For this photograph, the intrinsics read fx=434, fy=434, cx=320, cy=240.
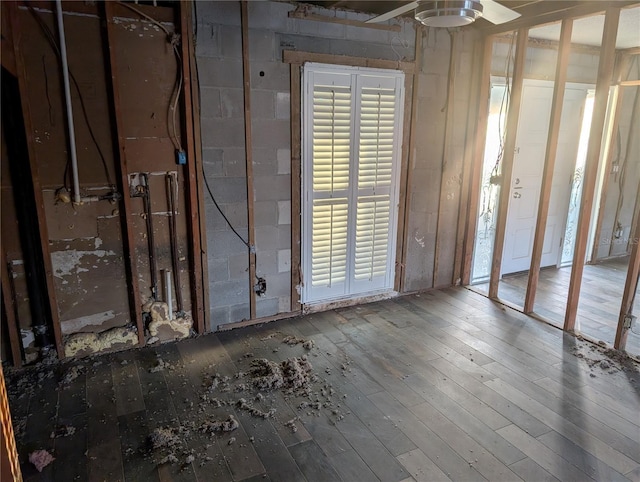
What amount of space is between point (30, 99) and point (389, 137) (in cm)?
263

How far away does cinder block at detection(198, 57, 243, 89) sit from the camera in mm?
3059

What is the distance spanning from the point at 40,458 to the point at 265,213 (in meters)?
2.09

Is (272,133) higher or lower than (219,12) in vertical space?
lower

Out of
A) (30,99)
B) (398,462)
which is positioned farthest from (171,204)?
(398,462)

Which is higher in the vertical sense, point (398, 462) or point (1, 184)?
point (1, 184)

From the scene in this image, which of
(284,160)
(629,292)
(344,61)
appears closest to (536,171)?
(629,292)

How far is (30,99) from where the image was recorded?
8.74 ft

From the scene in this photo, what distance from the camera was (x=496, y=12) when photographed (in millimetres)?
2482

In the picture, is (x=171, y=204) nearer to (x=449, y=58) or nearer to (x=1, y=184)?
(x=1, y=184)

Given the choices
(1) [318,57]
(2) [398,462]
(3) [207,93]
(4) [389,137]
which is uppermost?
(1) [318,57]

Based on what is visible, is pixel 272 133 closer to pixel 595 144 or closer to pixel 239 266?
pixel 239 266

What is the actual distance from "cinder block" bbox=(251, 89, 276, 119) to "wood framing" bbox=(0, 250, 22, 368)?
1932 millimetres

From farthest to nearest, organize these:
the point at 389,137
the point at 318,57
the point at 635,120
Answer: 1. the point at 635,120
2. the point at 389,137
3. the point at 318,57

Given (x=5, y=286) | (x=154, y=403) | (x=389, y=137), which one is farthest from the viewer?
(x=389, y=137)
